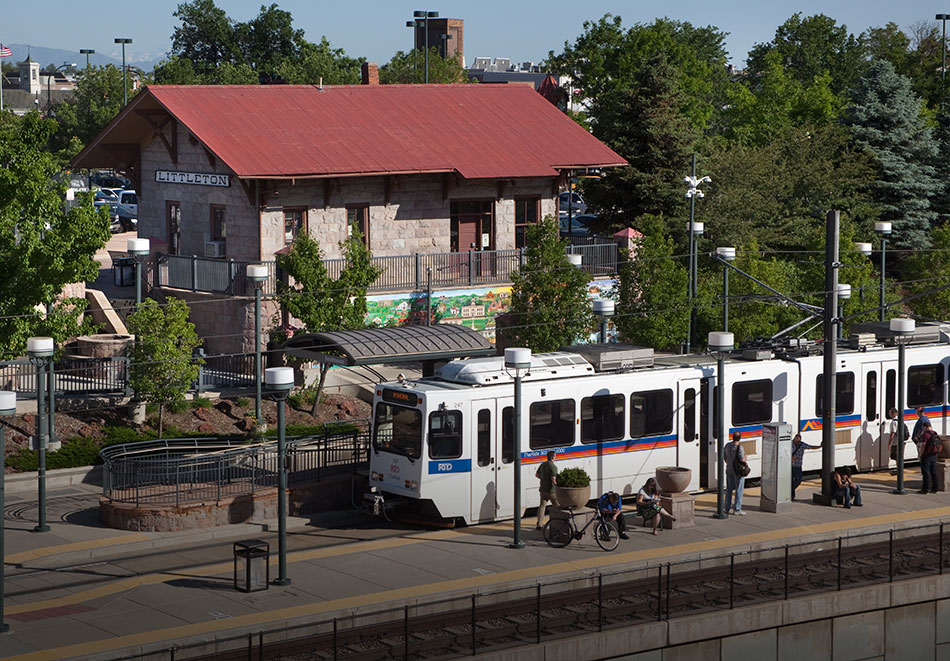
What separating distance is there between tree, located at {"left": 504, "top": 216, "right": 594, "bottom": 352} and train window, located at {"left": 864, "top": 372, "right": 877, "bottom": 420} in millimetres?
8490

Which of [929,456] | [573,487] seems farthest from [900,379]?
[573,487]

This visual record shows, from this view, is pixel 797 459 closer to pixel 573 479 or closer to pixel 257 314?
pixel 573 479

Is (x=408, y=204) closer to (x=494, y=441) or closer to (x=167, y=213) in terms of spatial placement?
(x=167, y=213)

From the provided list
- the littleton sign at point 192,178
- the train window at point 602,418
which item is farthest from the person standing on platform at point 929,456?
the littleton sign at point 192,178

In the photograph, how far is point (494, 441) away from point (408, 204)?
1874 centimetres

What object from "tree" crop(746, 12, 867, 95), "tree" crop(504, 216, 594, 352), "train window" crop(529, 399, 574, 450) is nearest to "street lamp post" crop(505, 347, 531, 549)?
"train window" crop(529, 399, 574, 450)

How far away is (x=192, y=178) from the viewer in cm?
4259

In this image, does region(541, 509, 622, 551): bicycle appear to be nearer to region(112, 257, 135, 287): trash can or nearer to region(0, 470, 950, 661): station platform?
region(0, 470, 950, 661): station platform

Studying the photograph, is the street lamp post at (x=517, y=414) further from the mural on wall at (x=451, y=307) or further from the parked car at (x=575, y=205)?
the parked car at (x=575, y=205)

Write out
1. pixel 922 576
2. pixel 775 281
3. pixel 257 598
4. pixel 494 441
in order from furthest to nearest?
pixel 775 281 → pixel 494 441 → pixel 922 576 → pixel 257 598

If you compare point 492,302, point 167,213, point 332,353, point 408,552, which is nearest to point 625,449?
point 408,552

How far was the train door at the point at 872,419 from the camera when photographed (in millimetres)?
31078

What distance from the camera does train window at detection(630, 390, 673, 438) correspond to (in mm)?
27922

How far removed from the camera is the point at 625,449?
27.9 m
